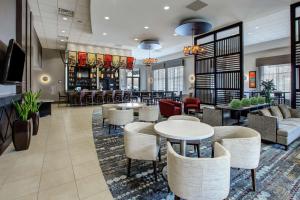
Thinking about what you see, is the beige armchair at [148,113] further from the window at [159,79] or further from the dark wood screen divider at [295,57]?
the window at [159,79]

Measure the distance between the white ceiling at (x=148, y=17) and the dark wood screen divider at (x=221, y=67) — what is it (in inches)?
26.7

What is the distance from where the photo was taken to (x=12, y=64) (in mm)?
3736

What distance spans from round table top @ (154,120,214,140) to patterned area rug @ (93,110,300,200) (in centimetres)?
75

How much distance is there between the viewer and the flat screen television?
337 centimetres

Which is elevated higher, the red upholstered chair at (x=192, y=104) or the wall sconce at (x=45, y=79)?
the wall sconce at (x=45, y=79)

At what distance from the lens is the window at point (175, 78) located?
16.0 metres

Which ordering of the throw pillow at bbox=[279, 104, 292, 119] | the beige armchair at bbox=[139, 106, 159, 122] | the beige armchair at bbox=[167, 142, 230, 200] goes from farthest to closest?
1. the beige armchair at bbox=[139, 106, 159, 122]
2. the throw pillow at bbox=[279, 104, 292, 119]
3. the beige armchair at bbox=[167, 142, 230, 200]

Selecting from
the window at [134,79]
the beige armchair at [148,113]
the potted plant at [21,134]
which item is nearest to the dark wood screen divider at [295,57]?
the beige armchair at [148,113]

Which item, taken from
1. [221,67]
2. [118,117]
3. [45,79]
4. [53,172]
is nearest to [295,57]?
[221,67]

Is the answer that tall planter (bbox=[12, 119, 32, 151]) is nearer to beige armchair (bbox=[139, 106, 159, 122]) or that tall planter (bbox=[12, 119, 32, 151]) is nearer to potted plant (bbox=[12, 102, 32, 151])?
potted plant (bbox=[12, 102, 32, 151])

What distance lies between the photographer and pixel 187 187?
1.71 m

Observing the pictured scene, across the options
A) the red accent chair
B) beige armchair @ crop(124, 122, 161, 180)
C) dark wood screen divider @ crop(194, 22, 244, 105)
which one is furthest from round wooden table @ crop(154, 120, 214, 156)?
dark wood screen divider @ crop(194, 22, 244, 105)

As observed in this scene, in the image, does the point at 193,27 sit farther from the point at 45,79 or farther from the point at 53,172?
the point at 45,79

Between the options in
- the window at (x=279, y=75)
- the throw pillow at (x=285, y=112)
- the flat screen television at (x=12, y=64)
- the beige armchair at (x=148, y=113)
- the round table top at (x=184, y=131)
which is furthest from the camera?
the window at (x=279, y=75)
